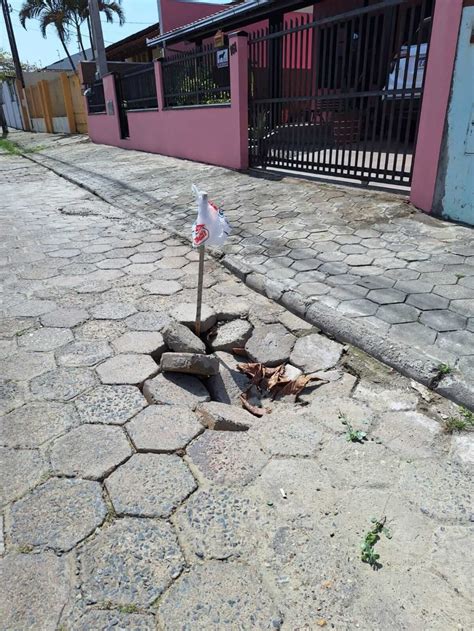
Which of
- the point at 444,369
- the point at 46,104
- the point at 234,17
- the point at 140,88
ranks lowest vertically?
the point at 444,369

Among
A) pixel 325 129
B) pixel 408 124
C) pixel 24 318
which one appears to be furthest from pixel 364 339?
pixel 325 129

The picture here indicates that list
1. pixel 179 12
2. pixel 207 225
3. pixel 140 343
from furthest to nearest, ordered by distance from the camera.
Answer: pixel 179 12 < pixel 140 343 < pixel 207 225

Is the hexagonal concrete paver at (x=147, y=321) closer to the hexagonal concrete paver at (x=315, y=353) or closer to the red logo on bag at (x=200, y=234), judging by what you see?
the red logo on bag at (x=200, y=234)

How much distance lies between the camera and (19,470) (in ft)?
6.22

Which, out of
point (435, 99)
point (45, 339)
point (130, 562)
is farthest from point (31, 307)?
point (435, 99)

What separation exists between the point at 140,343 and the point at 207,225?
863 mm

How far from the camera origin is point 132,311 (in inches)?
130

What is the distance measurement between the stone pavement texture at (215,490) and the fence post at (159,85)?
9.06 m

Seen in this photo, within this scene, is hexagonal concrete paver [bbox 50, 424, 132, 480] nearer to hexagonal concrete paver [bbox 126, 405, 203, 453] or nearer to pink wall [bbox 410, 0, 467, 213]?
hexagonal concrete paver [bbox 126, 405, 203, 453]

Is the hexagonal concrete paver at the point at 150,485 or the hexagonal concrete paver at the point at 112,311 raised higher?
the hexagonal concrete paver at the point at 112,311

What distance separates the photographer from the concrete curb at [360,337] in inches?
91.8

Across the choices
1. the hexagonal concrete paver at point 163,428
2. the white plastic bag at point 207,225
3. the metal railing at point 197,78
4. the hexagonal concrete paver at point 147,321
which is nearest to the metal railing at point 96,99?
the metal railing at point 197,78

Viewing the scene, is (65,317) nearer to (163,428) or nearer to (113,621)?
(163,428)

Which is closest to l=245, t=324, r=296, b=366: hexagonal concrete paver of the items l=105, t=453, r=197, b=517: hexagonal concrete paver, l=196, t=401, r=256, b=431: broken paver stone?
l=196, t=401, r=256, b=431: broken paver stone
